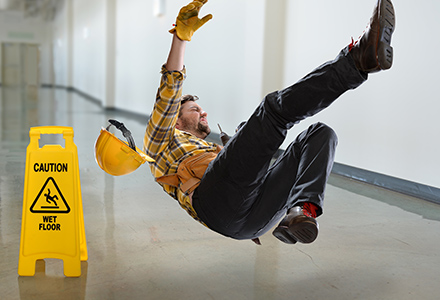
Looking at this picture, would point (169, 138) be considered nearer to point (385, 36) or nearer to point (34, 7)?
point (385, 36)

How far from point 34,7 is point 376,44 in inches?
1066

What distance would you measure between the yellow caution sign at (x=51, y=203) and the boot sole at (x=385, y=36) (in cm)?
135

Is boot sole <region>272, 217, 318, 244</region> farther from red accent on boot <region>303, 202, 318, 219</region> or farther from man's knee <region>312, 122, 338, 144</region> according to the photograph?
man's knee <region>312, 122, 338, 144</region>

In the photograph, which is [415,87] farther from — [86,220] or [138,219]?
[86,220]

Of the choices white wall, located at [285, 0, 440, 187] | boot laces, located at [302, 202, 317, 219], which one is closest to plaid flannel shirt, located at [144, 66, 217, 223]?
boot laces, located at [302, 202, 317, 219]

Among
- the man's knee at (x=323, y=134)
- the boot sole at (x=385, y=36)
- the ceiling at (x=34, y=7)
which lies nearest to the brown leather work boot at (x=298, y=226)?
the man's knee at (x=323, y=134)

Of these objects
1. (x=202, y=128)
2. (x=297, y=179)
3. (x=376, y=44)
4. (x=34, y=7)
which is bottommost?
(x=297, y=179)

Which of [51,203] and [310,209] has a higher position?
[310,209]

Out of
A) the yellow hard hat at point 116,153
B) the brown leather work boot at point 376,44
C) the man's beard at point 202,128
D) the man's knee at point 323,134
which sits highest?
the brown leather work boot at point 376,44

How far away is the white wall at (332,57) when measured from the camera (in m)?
4.06

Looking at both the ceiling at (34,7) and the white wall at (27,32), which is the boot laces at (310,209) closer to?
the ceiling at (34,7)

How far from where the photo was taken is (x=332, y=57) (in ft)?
16.3

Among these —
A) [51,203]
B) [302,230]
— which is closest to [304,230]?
[302,230]

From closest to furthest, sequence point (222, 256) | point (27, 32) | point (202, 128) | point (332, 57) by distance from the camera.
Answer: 1. point (202, 128)
2. point (222, 256)
3. point (332, 57)
4. point (27, 32)
